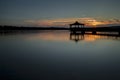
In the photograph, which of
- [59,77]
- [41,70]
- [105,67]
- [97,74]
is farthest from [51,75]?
[105,67]

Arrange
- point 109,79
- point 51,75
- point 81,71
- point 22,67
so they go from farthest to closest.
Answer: point 22,67
point 81,71
point 51,75
point 109,79

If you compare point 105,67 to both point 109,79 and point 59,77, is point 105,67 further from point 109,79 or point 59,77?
point 59,77

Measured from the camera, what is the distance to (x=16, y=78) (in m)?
6.97

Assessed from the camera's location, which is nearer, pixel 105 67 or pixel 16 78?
pixel 16 78

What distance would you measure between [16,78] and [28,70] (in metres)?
1.24

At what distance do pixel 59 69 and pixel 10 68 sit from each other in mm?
2020

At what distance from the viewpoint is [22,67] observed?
876 cm

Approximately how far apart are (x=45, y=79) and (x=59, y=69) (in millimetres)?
1621

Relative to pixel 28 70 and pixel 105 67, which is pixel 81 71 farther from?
pixel 28 70

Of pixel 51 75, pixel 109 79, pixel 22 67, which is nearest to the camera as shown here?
pixel 109 79

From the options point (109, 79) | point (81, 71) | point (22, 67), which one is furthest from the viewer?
point (22, 67)

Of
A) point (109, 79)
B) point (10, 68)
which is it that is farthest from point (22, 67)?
point (109, 79)

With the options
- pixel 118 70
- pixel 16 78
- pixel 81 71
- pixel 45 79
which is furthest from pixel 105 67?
pixel 16 78

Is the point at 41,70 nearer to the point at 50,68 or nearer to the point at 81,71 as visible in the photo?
the point at 50,68
